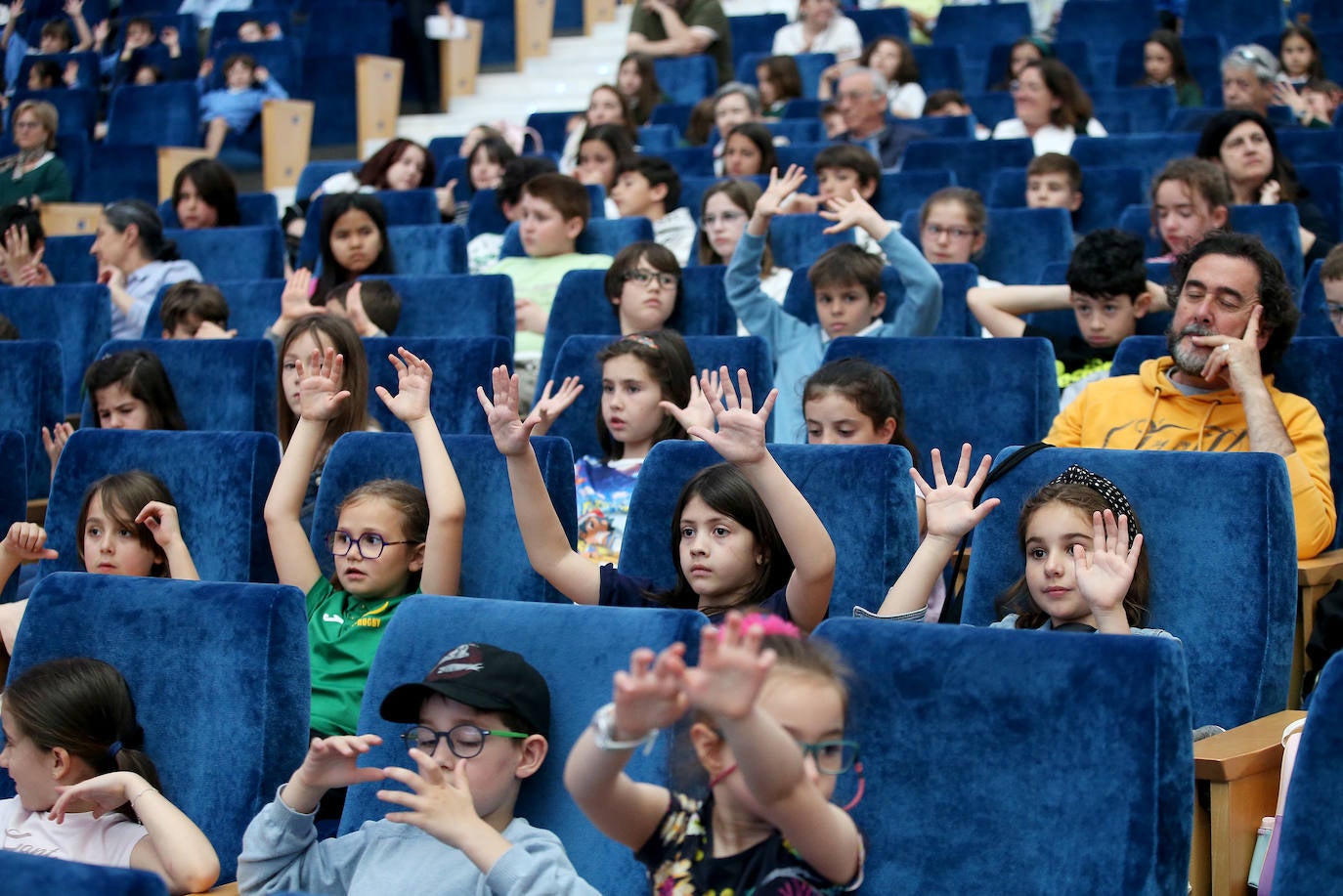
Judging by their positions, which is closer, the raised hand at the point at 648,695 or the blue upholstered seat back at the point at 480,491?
the raised hand at the point at 648,695

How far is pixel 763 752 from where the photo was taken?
113 cm

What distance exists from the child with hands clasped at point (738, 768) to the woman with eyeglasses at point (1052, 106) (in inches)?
165

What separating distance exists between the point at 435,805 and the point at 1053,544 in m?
0.81

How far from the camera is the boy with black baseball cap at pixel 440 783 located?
149 cm

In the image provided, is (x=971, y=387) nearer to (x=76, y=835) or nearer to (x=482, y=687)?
(x=482, y=687)

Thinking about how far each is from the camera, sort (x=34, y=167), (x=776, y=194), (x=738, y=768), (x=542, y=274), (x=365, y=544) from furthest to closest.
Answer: (x=34, y=167), (x=542, y=274), (x=776, y=194), (x=365, y=544), (x=738, y=768)

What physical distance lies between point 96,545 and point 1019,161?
3.45 m

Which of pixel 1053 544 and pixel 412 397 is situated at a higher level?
pixel 412 397

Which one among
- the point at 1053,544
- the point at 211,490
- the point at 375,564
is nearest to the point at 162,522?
the point at 211,490

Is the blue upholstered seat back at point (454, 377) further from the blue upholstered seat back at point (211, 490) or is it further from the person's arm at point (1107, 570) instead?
the person's arm at point (1107, 570)

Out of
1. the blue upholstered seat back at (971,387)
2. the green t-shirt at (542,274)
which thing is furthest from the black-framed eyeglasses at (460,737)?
the green t-shirt at (542,274)

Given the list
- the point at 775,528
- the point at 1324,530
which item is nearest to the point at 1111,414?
the point at 1324,530

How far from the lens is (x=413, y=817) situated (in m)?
1.39

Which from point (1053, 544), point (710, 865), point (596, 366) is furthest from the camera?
point (596, 366)
